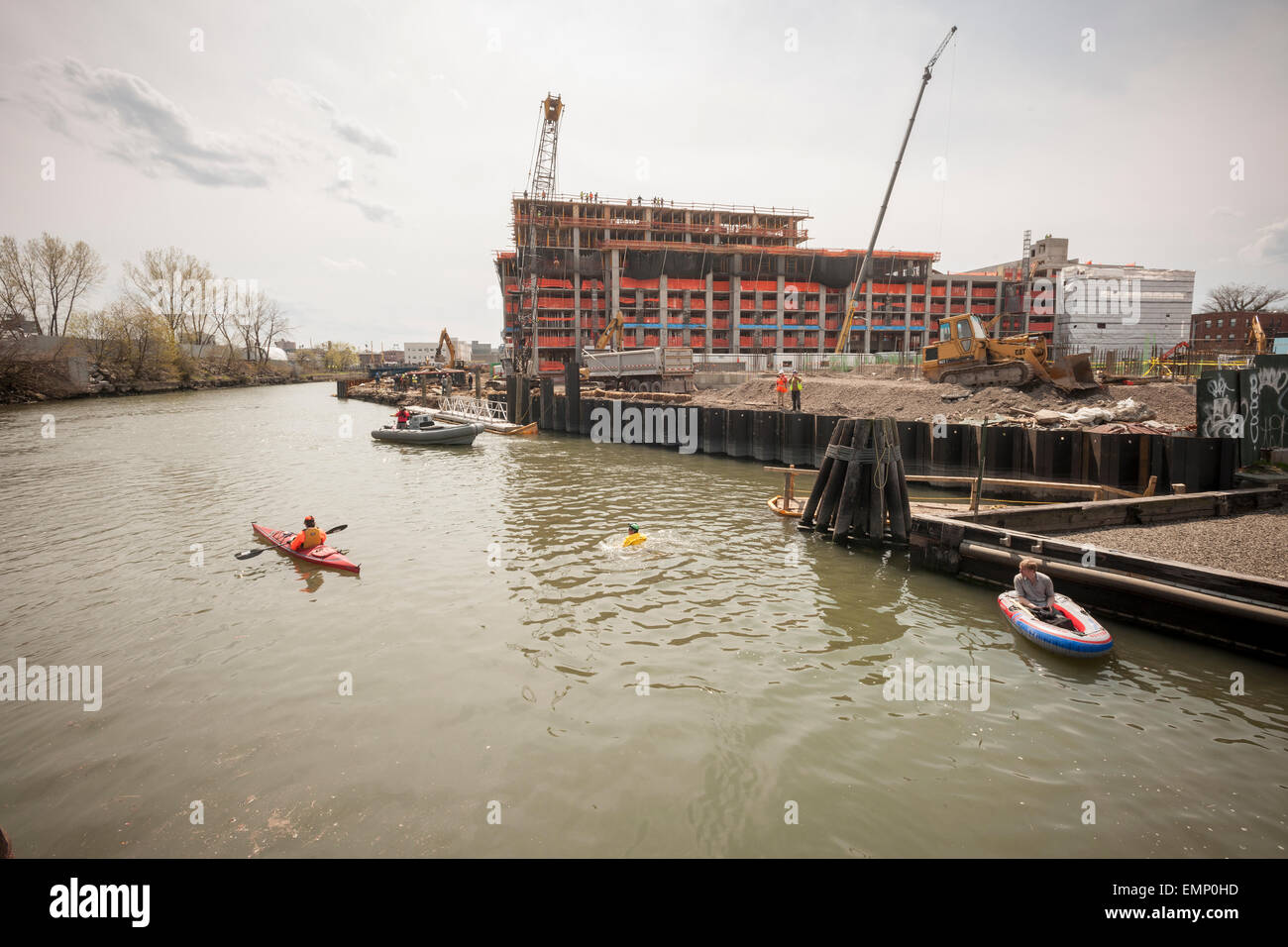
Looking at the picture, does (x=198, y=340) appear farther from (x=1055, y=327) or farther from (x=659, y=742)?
(x=1055, y=327)

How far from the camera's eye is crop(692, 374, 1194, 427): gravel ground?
24.0 meters

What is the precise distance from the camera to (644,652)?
9492 mm

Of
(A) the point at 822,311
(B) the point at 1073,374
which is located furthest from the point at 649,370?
(A) the point at 822,311

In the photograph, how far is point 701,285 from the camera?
87688mm

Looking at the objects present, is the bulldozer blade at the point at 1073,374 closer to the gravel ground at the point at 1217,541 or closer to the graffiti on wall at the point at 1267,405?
the graffiti on wall at the point at 1267,405

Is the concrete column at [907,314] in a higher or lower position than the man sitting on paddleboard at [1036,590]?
higher

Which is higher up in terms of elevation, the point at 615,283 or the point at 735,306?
the point at 615,283

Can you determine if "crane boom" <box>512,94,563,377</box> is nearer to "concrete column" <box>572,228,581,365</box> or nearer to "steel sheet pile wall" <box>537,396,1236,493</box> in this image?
"concrete column" <box>572,228,581,365</box>
